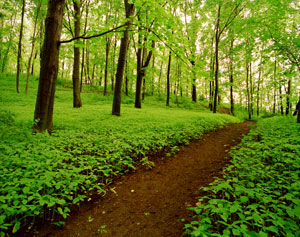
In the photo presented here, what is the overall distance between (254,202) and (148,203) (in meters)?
2.09

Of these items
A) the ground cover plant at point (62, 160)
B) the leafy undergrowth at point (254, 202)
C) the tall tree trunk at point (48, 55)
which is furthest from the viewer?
the tall tree trunk at point (48, 55)

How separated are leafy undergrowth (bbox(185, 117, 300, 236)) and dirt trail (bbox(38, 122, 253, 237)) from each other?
0.42 metres

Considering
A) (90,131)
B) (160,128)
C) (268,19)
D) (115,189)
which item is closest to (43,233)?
(115,189)

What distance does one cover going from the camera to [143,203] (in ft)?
11.3

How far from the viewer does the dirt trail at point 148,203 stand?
2.71m

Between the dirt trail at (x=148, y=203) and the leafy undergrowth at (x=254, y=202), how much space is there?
16.5 inches

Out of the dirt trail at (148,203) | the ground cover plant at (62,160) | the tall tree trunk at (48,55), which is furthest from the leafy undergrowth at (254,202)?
the tall tree trunk at (48,55)

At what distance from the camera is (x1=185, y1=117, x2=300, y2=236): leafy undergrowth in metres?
2.07

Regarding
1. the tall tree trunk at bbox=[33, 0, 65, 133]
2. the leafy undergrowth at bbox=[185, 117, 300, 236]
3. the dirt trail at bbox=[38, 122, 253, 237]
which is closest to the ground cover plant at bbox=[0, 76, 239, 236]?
the dirt trail at bbox=[38, 122, 253, 237]

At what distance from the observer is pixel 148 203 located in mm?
3428

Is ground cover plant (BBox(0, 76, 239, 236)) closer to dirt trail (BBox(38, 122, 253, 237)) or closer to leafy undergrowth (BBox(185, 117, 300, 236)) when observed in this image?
dirt trail (BBox(38, 122, 253, 237))

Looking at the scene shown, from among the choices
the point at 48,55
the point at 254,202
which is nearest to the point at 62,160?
the point at 48,55

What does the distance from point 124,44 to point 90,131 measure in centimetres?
652

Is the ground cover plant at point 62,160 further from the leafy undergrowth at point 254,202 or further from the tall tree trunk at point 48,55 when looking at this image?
the leafy undergrowth at point 254,202
